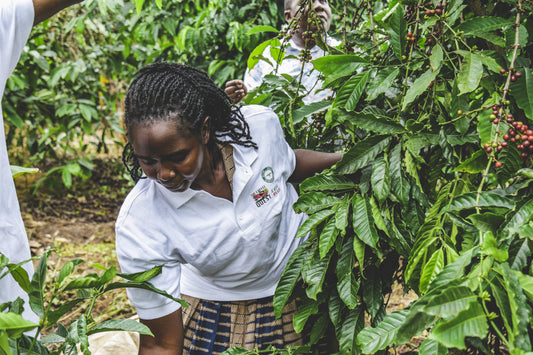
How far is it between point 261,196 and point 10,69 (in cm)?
72

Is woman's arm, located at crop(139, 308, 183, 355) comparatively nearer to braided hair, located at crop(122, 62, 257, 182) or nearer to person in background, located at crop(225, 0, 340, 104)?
braided hair, located at crop(122, 62, 257, 182)

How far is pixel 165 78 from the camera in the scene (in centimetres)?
114

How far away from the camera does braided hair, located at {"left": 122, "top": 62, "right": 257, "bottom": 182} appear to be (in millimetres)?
1061

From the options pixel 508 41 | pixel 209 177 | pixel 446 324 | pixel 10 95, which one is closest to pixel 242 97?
pixel 209 177

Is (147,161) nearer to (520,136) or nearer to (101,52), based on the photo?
(520,136)

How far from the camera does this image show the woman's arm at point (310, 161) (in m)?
1.33

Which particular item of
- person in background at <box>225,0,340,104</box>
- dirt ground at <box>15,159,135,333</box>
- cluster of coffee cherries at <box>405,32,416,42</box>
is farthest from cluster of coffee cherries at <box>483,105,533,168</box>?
dirt ground at <box>15,159,135,333</box>

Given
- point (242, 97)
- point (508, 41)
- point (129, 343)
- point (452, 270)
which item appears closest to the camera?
point (452, 270)

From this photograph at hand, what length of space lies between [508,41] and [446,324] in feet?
1.88

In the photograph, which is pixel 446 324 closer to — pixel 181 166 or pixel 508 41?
pixel 508 41

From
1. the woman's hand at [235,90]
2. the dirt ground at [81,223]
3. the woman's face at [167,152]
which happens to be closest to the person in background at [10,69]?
the woman's face at [167,152]

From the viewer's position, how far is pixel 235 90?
5.29ft

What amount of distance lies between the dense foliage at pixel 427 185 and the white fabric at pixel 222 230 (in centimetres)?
11

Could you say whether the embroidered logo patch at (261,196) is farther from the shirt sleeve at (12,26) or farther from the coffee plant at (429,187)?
the shirt sleeve at (12,26)
